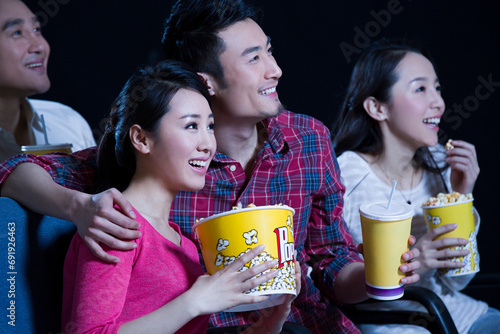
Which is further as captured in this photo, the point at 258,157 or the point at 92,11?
the point at 92,11

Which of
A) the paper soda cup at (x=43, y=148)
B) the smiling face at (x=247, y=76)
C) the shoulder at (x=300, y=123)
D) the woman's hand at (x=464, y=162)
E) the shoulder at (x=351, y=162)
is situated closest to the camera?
the paper soda cup at (x=43, y=148)

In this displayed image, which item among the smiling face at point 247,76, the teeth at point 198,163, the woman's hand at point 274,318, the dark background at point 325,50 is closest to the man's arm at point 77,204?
the teeth at point 198,163

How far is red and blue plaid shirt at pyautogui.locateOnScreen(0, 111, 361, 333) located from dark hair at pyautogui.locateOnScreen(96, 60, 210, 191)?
0.31 ft

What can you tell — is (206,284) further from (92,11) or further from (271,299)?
(92,11)

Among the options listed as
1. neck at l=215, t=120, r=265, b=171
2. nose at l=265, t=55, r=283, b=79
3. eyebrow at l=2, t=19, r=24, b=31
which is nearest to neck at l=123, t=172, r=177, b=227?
neck at l=215, t=120, r=265, b=171

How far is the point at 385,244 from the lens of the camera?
142 cm

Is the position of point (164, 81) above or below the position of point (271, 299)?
above

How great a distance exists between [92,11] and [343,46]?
122 centimetres

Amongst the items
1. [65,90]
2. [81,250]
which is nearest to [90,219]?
[81,250]

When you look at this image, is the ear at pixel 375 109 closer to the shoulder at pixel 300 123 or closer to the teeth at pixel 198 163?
the shoulder at pixel 300 123

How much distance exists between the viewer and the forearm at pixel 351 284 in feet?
5.64

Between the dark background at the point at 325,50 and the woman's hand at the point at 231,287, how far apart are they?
1.85 m

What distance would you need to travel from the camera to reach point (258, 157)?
178cm

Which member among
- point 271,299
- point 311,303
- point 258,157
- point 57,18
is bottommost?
point 311,303
